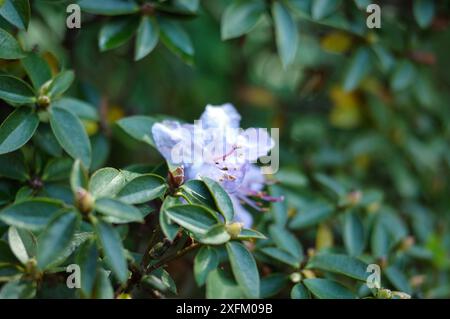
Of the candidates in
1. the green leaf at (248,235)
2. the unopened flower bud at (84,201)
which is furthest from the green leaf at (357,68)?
the unopened flower bud at (84,201)

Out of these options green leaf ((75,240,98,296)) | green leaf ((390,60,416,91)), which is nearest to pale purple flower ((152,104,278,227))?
green leaf ((75,240,98,296))

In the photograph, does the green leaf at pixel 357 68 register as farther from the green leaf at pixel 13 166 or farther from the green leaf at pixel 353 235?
the green leaf at pixel 13 166

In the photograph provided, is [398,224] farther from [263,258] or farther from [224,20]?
[224,20]

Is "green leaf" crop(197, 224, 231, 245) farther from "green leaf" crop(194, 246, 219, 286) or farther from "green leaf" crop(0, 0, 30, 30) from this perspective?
"green leaf" crop(0, 0, 30, 30)

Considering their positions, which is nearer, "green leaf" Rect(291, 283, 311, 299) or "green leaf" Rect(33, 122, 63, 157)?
"green leaf" Rect(291, 283, 311, 299)

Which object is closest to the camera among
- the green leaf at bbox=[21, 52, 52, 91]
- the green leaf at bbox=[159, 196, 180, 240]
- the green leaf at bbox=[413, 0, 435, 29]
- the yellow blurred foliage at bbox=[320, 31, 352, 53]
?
the green leaf at bbox=[159, 196, 180, 240]
